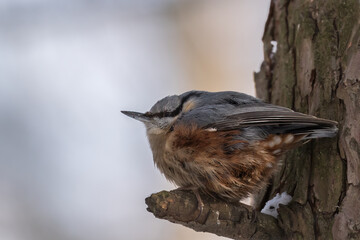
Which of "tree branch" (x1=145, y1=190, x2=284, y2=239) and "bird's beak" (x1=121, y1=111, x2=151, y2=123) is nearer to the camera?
"tree branch" (x1=145, y1=190, x2=284, y2=239)

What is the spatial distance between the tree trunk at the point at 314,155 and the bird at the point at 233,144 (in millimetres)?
98

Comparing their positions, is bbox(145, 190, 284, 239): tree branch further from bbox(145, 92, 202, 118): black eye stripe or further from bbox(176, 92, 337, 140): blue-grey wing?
bbox(145, 92, 202, 118): black eye stripe

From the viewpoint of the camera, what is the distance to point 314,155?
2293 mm

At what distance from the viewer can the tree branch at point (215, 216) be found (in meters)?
1.89

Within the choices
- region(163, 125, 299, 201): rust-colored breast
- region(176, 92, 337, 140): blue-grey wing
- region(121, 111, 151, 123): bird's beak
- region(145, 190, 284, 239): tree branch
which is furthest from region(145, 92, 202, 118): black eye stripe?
region(145, 190, 284, 239): tree branch

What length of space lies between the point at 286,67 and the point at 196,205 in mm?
1030

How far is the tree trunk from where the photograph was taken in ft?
6.65

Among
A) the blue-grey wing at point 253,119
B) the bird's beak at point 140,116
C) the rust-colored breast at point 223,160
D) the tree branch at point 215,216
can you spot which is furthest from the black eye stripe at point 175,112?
the tree branch at point 215,216

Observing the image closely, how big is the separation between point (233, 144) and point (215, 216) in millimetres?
365

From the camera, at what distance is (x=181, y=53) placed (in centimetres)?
514

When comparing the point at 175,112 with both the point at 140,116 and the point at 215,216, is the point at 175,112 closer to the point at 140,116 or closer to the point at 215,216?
the point at 140,116

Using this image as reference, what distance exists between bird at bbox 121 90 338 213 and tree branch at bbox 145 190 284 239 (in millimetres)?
96

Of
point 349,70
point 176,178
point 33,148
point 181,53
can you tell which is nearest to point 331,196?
point 349,70

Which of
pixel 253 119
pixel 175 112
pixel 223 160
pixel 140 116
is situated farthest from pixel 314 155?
pixel 140 116
